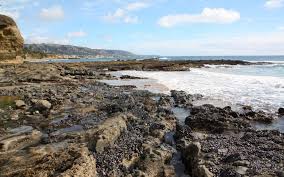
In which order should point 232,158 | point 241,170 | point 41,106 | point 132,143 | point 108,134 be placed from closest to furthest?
point 241,170 < point 232,158 < point 108,134 < point 132,143 < point 41,106

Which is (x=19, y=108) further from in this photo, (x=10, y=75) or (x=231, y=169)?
(x=10, y=75)

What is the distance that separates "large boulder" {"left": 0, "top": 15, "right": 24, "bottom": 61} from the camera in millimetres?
42625

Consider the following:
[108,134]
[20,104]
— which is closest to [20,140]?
[108,134]

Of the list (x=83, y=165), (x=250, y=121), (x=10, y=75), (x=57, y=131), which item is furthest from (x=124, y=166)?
(x=10, y=75)

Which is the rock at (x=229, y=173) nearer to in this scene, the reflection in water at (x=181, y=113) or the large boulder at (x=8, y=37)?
the reflection in water at (x=181, y=113)

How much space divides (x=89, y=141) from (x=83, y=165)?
8.13ft

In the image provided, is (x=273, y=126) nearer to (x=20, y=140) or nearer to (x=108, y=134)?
(x=108, y=134)

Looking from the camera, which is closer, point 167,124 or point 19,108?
point 167,124

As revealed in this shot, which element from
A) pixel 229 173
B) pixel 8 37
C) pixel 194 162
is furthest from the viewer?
pixel 8 37

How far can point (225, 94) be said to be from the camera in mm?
25969

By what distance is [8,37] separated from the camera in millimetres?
42938

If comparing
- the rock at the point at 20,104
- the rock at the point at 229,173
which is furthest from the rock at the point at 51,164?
the rock at the point at 20,104

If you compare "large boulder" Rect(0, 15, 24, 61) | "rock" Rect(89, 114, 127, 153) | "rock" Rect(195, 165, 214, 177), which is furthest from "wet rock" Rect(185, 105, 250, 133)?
"large boulder" Rect(0, 15, 24, 61)

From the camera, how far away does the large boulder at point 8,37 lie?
42625mm
